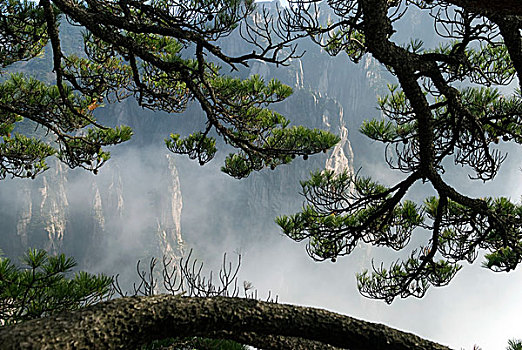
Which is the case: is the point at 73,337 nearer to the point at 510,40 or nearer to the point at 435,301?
the point at 510,40

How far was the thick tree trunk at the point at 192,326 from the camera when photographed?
23.2 inches

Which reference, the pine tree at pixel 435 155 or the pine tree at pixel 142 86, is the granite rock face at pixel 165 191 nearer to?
the pine tree at pixel 142 86

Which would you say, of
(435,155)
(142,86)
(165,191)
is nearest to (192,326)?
(142,86)

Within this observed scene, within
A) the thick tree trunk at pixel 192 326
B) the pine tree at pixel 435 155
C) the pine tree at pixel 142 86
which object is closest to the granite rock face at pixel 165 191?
the pine tree at pixel 142 86

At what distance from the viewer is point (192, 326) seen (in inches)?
29.0

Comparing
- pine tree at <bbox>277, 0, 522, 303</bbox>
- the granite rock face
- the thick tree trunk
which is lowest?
the thick tree trunk

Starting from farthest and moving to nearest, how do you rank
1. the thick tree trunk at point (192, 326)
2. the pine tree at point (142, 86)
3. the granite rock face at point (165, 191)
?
1. the granite rock face at point (165, 191)
2. the pine tree at point (142, 86)
3. the thick tree trunk at point (192, 326)

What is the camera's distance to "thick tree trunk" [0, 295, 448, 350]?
23.2 inches

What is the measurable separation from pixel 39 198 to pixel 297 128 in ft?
82.5

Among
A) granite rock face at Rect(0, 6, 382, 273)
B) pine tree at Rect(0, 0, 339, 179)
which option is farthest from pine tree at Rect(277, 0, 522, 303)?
granite rock face at Rect(0, 6, 382, 273)

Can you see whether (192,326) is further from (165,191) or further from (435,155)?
(165,191)

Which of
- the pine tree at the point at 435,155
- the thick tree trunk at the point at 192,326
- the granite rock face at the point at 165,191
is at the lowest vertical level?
the thick tree trunk at the point at 192,326

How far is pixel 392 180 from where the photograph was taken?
3491 centimetres

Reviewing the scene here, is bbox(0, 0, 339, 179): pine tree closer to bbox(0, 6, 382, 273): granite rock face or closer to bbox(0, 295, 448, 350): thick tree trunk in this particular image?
bbox(0, 295, 448, 350): thick tree trunk
